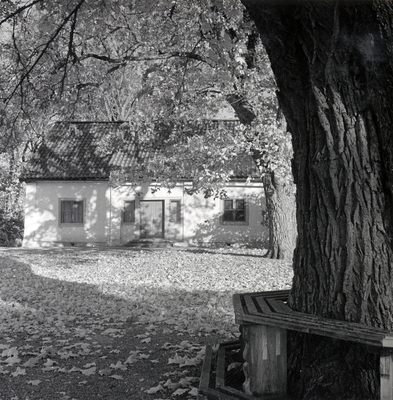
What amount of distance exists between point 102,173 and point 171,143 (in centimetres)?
940

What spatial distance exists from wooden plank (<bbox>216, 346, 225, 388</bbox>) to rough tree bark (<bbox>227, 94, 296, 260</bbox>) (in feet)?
37.9

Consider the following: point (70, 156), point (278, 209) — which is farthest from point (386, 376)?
point (70, 156)

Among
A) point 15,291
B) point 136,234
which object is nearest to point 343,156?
point 15,291

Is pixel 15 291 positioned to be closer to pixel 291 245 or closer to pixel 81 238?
pixel 291 245

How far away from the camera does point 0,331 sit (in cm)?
672

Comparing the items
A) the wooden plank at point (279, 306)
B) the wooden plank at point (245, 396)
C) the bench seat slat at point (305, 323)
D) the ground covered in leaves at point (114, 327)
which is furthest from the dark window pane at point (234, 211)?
the wooden plank at point (245, 396)

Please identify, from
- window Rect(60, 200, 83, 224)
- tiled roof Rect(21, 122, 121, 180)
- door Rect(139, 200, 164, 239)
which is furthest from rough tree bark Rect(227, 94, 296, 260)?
window Rect(60, 200, 83, 224)

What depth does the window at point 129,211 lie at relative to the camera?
26.6m

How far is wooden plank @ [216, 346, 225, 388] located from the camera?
3919mm

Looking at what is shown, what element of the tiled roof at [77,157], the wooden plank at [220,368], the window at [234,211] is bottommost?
the wooden plank at [220,368]

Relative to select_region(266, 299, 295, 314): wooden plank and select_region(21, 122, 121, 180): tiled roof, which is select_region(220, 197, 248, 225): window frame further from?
select_region(266, 299, 295, 314): wooden plank

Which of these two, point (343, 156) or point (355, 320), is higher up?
point (343, 156)

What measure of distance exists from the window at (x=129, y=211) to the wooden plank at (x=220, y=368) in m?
21.9

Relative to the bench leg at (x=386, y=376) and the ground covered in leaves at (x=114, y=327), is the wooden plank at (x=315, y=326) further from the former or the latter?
the ground covered in leaves at (x=114, y=327)
